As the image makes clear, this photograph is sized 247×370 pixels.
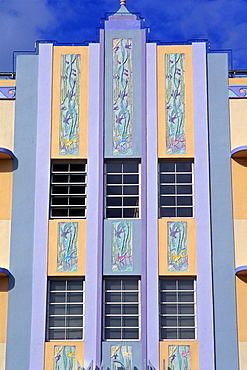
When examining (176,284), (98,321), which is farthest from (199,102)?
(98,321)

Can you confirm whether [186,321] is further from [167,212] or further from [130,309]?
[167,212]

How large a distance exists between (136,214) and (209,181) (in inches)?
93.4

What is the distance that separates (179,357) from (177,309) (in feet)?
4.57

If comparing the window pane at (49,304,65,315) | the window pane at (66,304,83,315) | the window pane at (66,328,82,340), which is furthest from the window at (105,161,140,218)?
the window pane at (66,328,82,340)

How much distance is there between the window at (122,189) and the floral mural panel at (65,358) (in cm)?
404

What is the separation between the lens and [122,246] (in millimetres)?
22906

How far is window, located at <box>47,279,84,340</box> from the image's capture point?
22500mm

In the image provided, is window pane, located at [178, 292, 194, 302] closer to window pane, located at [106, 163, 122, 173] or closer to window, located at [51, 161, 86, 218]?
window, located at [51, 161, 86, 218]

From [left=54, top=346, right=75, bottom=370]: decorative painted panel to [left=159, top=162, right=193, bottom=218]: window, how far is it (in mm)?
4708

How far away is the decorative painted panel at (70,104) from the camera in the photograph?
23828 mm

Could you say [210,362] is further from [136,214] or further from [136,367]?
[136,214]

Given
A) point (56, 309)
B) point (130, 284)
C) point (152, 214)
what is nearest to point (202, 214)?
point (152, 214)

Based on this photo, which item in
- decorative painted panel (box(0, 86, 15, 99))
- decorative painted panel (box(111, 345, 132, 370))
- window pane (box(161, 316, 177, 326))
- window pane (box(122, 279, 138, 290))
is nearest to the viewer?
decorative painted panel (box(111, 345, 132, 370))

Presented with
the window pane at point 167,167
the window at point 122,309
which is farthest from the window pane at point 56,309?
the window pane at point 167,167
